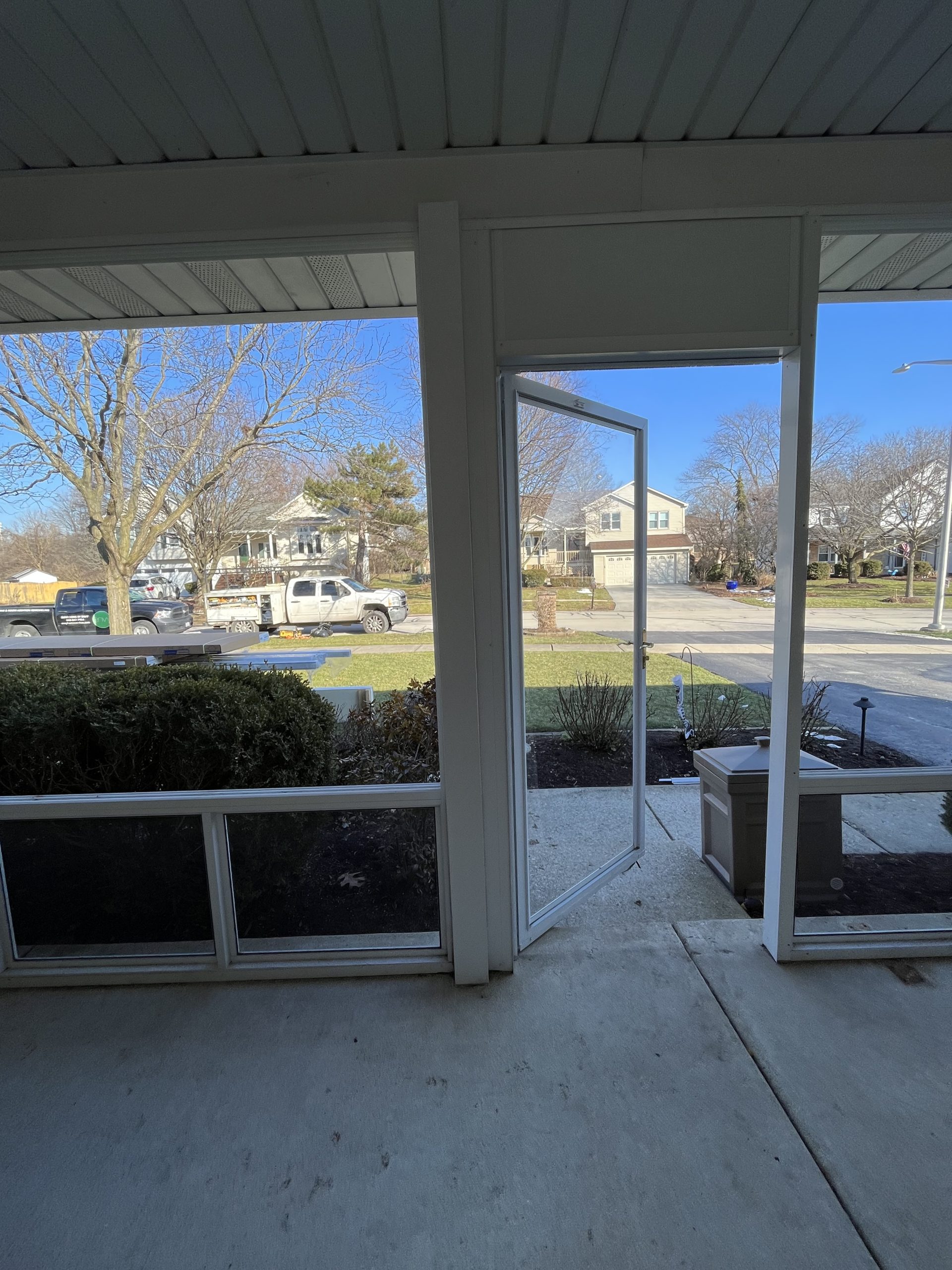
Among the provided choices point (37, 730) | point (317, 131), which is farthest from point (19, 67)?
point (37, 730)

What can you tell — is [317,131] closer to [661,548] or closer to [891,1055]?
[661,548]

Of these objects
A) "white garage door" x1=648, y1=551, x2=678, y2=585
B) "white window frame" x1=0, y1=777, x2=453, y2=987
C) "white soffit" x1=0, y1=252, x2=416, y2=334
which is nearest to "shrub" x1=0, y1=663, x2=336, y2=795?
"white window frame" x1=0, y1=777, x2=453, y2=987

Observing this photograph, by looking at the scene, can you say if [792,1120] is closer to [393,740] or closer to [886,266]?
[393,740]

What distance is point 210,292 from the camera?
245 cm

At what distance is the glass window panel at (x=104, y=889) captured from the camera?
2.24 metres

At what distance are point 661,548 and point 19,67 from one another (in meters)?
2.85

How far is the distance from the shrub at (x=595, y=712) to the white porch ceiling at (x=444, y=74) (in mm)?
1984

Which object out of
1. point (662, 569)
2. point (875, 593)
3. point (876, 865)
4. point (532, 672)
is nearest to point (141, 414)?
point (532, 672)

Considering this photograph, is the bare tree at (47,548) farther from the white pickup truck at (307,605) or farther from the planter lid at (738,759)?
the planter lid at (738,759)

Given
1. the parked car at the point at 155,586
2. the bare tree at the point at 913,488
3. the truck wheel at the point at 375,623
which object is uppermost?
the bare tree at the point at 913,488

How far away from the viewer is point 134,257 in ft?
6.64

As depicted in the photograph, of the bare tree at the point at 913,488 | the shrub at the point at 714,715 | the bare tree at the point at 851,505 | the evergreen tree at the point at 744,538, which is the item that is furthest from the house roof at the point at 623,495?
the shrub at the point at 714,715

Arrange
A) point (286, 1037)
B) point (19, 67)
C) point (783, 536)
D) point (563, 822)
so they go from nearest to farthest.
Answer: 1. point (19, 67)
2. point (286, 1037)
3. point (783, 536)
4. point (563, 822)

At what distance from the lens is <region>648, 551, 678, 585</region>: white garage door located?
9.98 feet
